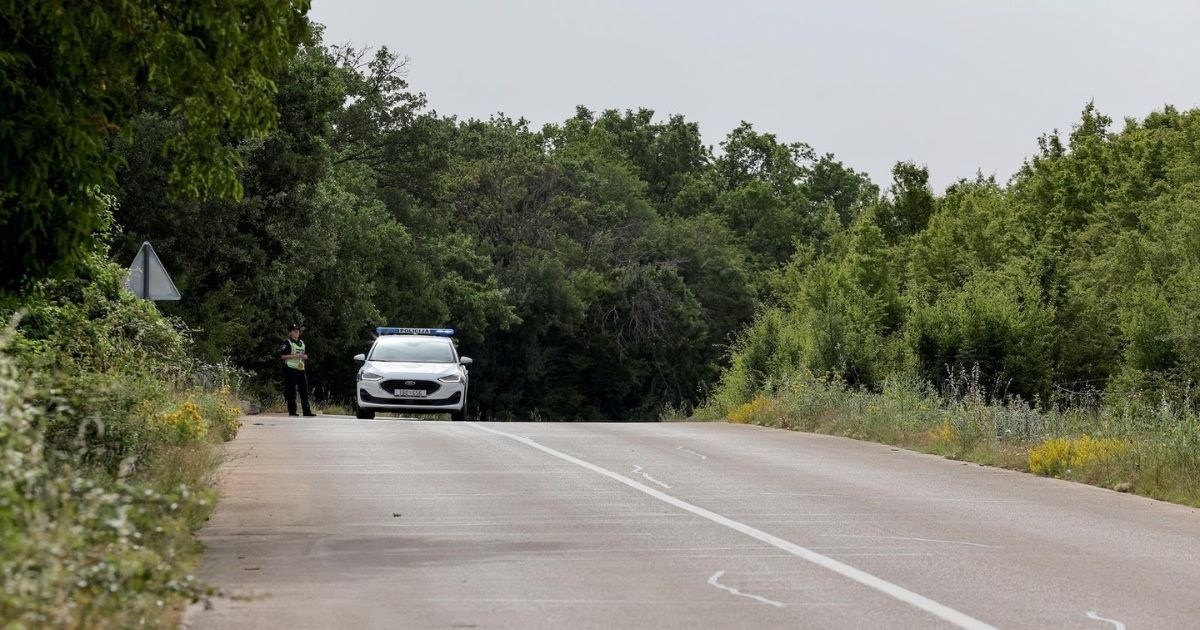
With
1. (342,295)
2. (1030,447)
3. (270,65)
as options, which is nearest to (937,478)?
(1030,447)

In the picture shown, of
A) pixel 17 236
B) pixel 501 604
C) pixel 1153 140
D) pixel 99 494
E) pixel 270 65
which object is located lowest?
pixel 501 604

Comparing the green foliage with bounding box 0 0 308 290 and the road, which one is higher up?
the green foliage with bounding box 0 0 308 290

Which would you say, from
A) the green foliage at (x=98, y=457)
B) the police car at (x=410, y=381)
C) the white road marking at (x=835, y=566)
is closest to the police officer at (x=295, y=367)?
the police car at (x=410, y=381)

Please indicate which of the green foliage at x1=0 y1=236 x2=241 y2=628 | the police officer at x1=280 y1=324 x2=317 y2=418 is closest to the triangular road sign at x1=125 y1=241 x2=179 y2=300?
the green foliage at x1=0 y1=236 x2=241 y2=628

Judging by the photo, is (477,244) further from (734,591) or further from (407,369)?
(734,591)

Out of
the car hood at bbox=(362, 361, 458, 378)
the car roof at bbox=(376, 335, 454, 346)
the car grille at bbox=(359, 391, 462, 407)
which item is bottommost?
the car grille at bbox=(359, 391, 462, 407)

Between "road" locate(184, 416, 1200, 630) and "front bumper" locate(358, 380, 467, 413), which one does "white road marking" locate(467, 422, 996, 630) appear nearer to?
"road" locate(184, 416, 1200, 630)

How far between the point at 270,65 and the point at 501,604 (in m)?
5.27

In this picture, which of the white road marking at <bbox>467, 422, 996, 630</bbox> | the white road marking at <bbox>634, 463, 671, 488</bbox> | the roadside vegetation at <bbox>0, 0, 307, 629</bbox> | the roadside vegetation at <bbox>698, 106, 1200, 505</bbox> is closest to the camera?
the roadside vegetation at <bbox>0, 0, 307, 629</bbox>

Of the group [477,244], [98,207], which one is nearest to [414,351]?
[98,207]

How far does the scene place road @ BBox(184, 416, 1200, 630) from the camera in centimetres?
953

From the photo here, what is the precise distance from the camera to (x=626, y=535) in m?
13.2

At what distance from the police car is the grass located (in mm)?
5437

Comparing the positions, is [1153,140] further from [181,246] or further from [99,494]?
[99,494]
